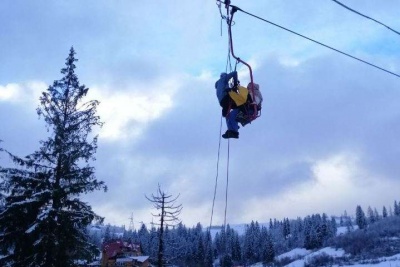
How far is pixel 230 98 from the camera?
9234mm

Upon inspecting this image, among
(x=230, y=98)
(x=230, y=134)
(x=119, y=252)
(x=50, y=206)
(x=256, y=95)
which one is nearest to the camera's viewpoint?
(x=230, y=98)

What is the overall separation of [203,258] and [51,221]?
99.1 meters

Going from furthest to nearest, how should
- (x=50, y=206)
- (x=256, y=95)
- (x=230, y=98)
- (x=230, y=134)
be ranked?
(x=50, y=206)
(x=230, y=134)
(x=256, y=95)
(x=230, y=98)

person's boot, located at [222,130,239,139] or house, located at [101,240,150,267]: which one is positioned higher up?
house, located at [101,240,150,267]

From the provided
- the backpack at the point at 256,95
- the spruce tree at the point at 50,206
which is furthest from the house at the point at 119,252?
the backpack at the point at 256,95

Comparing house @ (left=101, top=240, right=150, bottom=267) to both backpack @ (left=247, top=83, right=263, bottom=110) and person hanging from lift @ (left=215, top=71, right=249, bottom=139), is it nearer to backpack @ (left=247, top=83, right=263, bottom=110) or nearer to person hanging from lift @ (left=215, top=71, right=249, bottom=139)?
person hanging from lift @ (left=215, top=71, right=249, bottom=139)

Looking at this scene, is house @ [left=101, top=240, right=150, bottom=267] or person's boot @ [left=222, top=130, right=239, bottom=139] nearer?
person's boot @ [left=222, top=130, right=239, bottom=139]

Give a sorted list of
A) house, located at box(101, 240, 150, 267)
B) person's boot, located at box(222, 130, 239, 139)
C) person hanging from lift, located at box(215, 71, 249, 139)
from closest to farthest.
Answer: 1. person hanging from lift, located at box(215, 71, 249, 139)
2. person's boot, located at box(222, 130, 239, 139)
3. house, located at box(101, 240, 150, 267)

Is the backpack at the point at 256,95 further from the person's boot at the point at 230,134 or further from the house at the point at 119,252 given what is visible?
the house at the point at 119,252

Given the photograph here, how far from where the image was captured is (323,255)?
322ft

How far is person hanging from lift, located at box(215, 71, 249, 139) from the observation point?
9117mm

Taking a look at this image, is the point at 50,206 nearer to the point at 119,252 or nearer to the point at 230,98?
the point at 230,98

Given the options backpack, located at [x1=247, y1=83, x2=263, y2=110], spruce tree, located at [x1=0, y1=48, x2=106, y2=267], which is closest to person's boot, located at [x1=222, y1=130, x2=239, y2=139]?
backpack, located at [x1=247, y1=83, x2=263, y2=110]

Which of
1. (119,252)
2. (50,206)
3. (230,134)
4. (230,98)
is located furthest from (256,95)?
(119,252)
